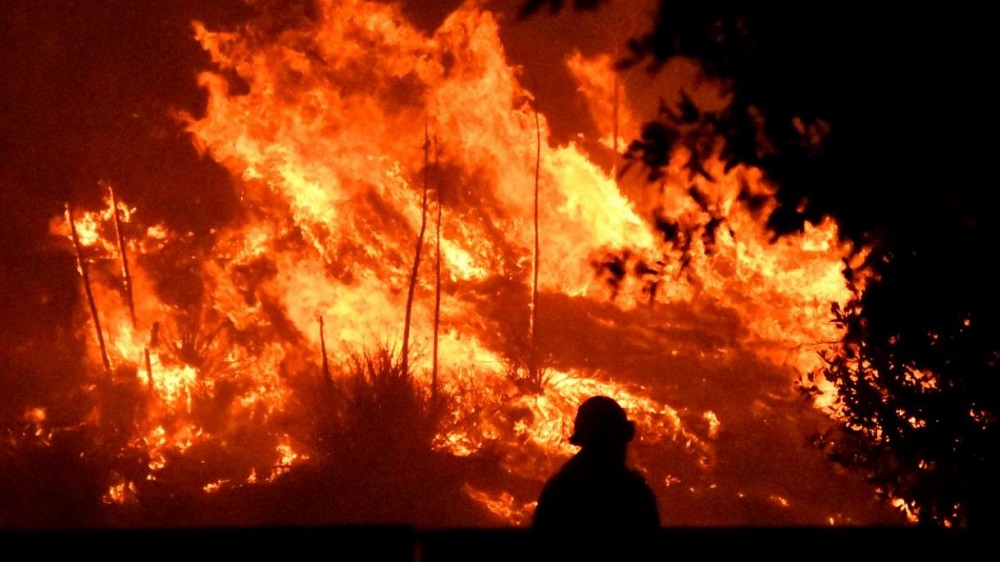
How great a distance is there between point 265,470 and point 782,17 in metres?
16.1

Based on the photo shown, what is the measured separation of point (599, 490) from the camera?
11.3ft

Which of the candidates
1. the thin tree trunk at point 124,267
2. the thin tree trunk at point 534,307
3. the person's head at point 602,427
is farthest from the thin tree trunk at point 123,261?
the person's head at point 602,427

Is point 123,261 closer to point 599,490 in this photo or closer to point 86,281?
point 86,281

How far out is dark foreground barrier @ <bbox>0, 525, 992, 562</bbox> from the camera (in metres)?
3.08

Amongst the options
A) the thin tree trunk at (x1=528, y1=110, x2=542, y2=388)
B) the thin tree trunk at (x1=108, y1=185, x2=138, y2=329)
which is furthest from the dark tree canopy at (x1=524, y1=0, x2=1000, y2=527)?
the thin tree trunk at (x1=108, y1=185, x2=138, y2=329)

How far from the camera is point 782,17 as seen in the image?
3031mm

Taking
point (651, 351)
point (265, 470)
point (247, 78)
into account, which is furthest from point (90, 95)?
point (651, 351)

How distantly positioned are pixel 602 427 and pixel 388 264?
57.2ft

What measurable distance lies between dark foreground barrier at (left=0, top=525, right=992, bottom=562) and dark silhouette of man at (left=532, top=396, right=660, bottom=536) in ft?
0.21

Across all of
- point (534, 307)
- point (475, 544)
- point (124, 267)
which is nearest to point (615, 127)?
point (534, 307)

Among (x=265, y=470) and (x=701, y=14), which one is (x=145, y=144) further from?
(x=701, y=14)

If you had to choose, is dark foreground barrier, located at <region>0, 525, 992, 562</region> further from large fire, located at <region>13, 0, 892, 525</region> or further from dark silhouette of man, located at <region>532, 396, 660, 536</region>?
large fire, located at <region>13, 0, 892, 525</region>

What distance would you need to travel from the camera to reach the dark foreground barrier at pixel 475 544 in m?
3.08

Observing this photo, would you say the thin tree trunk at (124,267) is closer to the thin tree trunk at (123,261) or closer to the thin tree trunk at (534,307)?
the thin tree trunk at (123,261)
